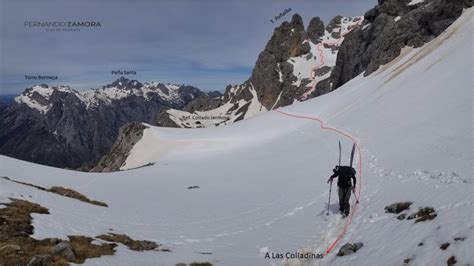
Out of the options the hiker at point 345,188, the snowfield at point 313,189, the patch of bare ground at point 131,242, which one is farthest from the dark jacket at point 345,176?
the patch of bare ground at point 131,242

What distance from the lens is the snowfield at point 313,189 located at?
15.7 meters

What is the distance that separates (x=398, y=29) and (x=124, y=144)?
6905 cm

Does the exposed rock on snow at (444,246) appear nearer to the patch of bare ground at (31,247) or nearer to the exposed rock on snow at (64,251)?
the patch of bare ground at (31,247)

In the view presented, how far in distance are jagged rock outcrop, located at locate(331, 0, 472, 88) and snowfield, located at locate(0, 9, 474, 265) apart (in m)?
12.7

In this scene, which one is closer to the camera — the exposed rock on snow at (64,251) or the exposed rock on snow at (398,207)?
the exposed rock on snow at (64,251)

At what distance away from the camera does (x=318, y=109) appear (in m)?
63.5

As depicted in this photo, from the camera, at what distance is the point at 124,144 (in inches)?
3974

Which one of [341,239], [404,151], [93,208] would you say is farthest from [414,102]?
[93,208]

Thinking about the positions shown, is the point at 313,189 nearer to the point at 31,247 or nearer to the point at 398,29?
the point at 31,247

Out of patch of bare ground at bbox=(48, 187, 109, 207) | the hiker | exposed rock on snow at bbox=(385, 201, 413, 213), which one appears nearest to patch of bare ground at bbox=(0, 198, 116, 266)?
patch of bare ground at bbox=(48, 187, 109, 207)

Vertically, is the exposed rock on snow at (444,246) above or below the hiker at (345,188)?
below

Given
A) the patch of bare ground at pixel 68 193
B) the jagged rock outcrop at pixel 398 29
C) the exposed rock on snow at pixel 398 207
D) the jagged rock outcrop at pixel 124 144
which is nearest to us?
the exposed rock on snow at pixel 398 207

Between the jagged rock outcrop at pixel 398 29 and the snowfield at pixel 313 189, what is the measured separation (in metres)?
12.7

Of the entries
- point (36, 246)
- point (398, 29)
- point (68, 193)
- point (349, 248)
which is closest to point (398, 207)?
point (349, 248)
